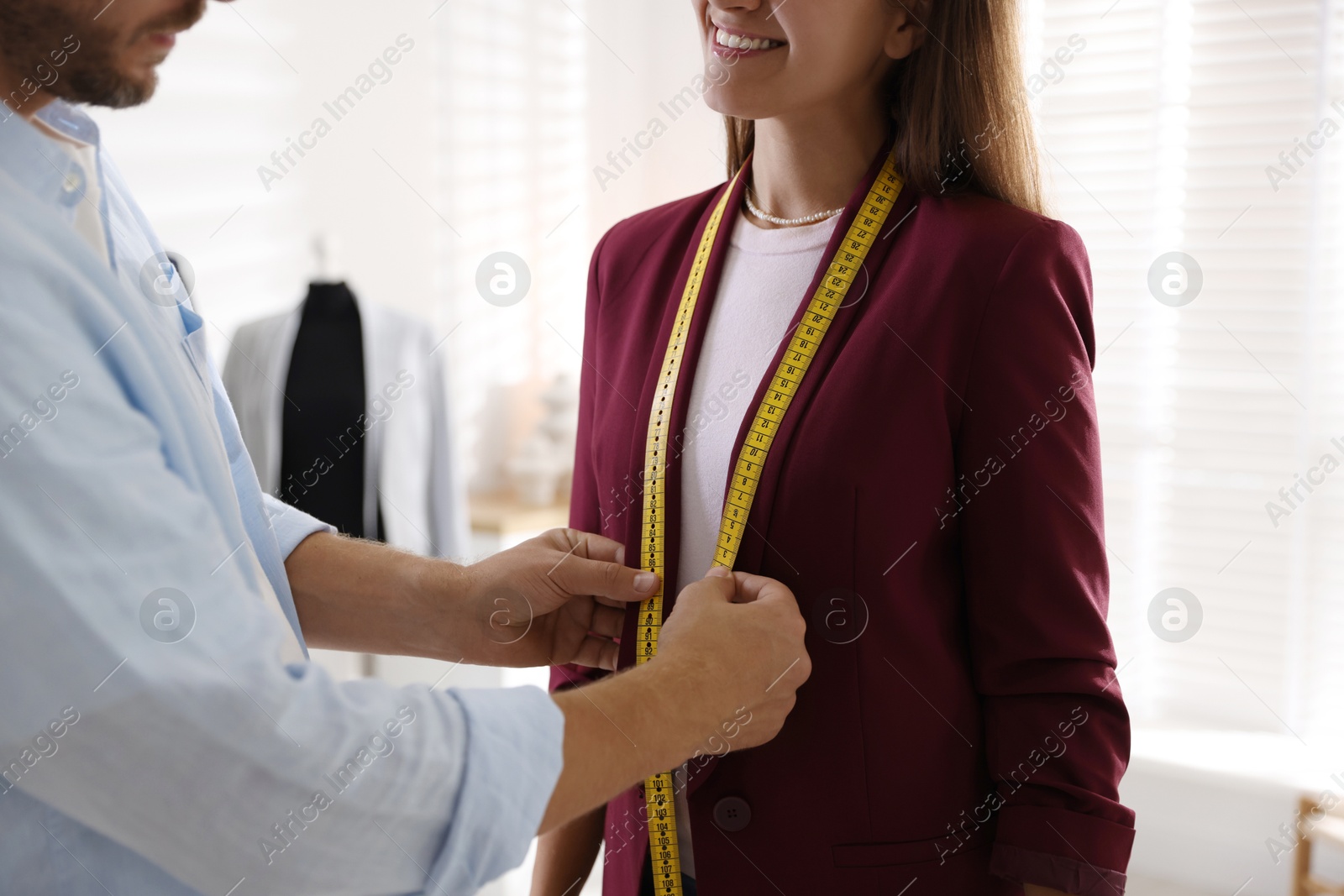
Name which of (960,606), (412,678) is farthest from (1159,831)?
(960,606)

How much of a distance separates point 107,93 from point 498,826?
0.83 meters

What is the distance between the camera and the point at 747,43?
1.40 metres

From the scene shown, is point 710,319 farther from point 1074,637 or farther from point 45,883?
point 45,883

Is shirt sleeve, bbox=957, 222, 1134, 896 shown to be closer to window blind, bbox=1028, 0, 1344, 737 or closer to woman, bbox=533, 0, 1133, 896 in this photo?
woman, bbox=533, 0, 1133, 896

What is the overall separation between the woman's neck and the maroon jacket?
121 millimetres

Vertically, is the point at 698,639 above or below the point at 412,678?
above

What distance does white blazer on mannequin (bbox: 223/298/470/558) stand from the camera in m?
3.04

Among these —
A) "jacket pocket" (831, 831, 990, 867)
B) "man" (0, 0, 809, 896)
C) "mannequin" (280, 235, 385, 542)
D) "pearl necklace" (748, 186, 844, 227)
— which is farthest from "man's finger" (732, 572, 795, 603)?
"mannequin" (280, 235, 385, 542)

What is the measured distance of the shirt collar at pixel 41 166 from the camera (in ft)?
3.18

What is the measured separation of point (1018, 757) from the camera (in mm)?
1295

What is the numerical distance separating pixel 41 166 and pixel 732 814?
1094 mm

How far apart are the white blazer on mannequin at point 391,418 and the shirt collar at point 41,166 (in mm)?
2003

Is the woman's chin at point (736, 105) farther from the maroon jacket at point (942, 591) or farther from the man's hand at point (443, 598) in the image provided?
the man's hand at point (443, 598)

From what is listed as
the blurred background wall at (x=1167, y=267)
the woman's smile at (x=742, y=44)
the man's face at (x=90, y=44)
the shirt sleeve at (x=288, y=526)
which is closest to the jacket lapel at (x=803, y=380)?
the woman's smile at (x=742, y=44)
